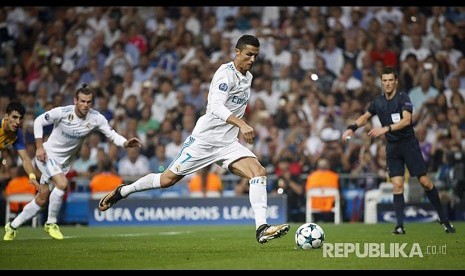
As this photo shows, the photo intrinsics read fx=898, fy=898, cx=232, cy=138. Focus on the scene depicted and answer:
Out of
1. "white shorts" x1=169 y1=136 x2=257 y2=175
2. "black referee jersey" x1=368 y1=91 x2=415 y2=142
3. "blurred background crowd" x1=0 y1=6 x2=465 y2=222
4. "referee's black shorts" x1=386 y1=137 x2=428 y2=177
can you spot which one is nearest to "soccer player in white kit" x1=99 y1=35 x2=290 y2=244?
"white shorts" x1=169 y1=136 x2=257 y2=175

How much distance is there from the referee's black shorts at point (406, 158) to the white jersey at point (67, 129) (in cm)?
424

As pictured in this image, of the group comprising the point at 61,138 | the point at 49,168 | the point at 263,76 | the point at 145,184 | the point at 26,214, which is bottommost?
the point at 26,214

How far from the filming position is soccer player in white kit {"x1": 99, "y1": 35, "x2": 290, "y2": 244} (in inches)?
423

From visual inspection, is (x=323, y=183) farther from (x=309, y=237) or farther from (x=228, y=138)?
(x=309, y=237)

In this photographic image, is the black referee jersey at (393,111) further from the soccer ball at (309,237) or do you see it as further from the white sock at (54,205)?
the white sock at (54,205)

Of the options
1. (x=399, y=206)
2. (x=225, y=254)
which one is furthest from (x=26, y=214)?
(x=399, y=206)

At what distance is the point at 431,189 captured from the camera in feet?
47.2

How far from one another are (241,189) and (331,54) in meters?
4.52

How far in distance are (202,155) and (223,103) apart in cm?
90

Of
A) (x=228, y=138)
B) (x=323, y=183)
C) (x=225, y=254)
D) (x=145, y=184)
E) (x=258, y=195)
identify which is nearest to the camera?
(x=225, y=254)

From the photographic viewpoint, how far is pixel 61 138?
554 inches

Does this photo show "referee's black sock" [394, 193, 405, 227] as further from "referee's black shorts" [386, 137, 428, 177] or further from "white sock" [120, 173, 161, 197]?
"white sock" [120, 173, 161, 197]

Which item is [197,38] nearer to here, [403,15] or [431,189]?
Result: [403,15]

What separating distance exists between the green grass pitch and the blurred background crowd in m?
6.71
